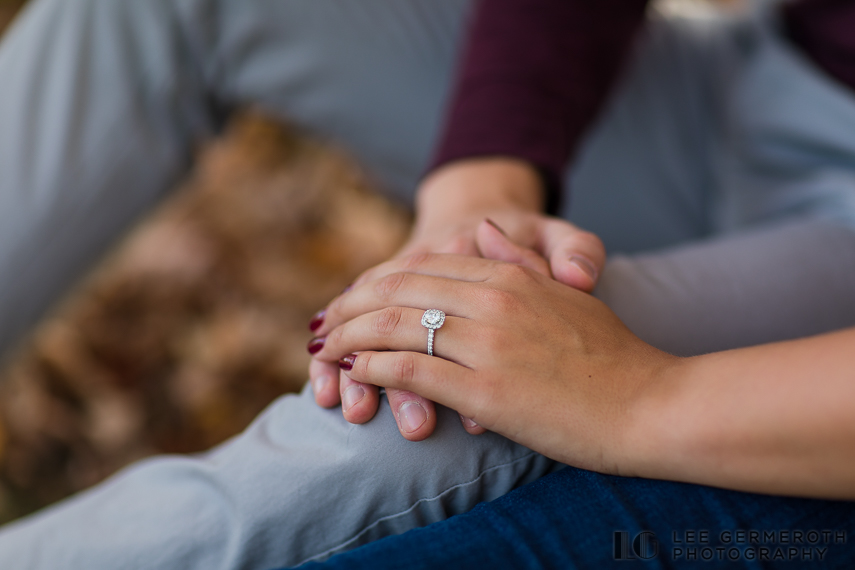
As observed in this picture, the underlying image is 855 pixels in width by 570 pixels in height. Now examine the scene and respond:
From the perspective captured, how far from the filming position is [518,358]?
1.66 feet

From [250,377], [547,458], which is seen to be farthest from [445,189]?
[250,377]

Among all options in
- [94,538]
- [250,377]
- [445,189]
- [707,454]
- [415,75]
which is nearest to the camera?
[707,454]

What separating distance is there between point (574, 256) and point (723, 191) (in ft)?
1.73

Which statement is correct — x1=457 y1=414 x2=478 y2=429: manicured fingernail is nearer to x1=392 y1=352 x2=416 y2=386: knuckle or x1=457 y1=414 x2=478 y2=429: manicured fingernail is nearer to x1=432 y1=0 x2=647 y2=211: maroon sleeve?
x1=392 y1=352 x2=416 y2=386: knuckle

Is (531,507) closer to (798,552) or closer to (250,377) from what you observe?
(798,552)

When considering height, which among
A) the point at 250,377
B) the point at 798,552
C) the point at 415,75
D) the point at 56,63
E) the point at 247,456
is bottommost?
the point at 250,377

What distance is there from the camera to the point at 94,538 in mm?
577

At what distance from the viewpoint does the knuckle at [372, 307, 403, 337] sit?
54cm

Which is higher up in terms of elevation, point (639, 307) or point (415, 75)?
point (415, 75)

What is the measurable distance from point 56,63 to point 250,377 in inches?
28.2

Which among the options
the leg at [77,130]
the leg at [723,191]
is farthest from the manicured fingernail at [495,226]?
the leg at [77,130]

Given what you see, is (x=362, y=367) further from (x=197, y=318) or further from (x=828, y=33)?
(x=197, y=318)

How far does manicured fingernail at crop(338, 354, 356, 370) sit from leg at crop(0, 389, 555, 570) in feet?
A: 0.14

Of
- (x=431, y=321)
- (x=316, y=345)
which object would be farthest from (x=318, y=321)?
(x=431, y=321)
